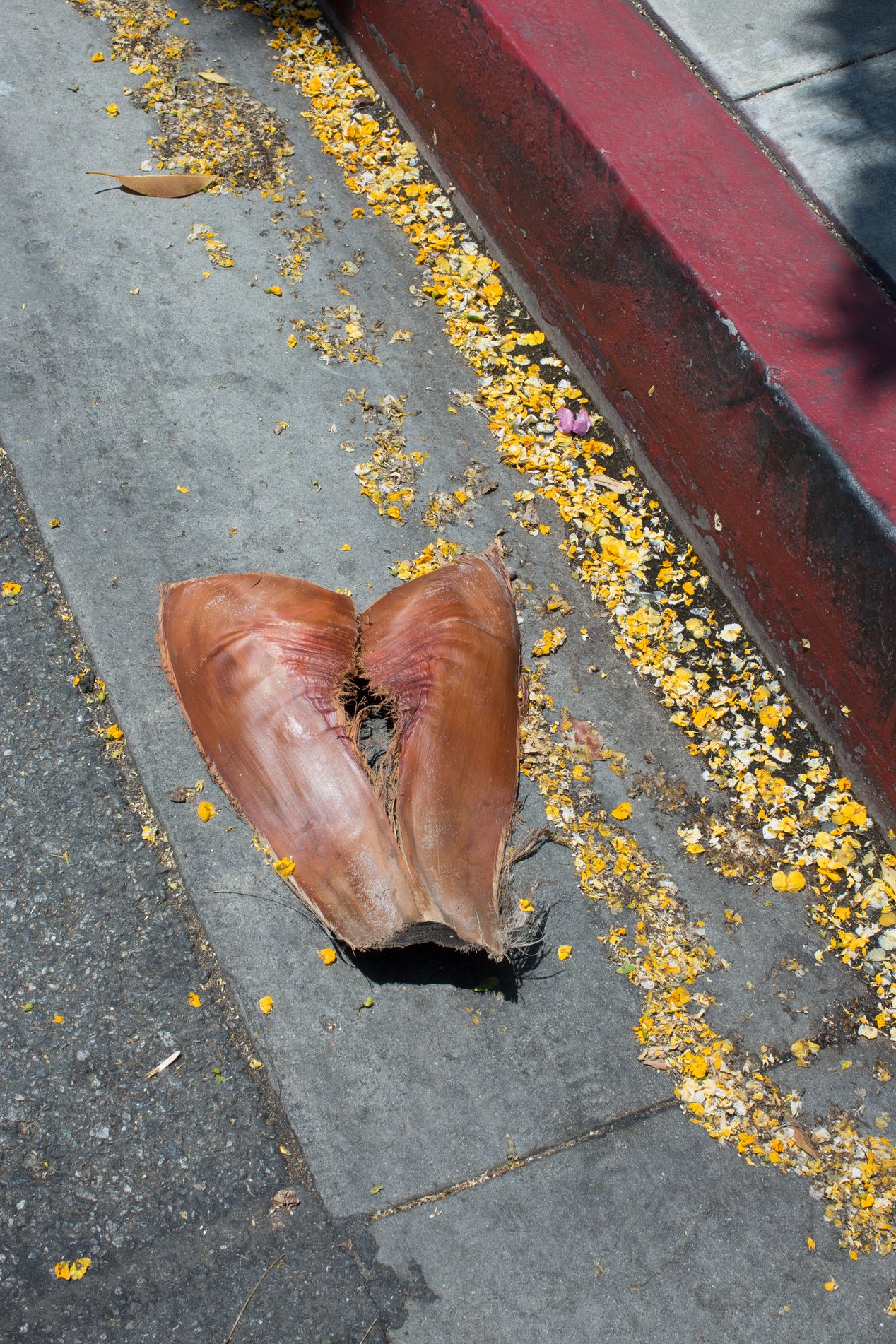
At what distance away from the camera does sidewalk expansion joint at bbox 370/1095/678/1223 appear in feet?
6.35

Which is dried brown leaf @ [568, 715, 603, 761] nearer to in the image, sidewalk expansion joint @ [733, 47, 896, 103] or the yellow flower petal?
the yellow flower petal

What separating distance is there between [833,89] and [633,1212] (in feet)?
9.42

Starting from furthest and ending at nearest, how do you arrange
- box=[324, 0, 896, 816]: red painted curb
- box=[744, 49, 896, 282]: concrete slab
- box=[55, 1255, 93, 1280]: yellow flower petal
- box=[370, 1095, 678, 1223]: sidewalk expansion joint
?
box=[744, 49, 896, 282]: concrete slab → box=[324, 0, 896, 816]: red painted curb → box=[370, 1095, 678, 1223]: sidewalk expansion joint → box=[55, 1255, 93, 1280]: yellow flower petal

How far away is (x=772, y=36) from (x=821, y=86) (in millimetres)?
245

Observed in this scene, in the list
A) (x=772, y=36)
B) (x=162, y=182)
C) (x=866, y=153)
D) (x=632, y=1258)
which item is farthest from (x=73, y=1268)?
(x=772, y=36)

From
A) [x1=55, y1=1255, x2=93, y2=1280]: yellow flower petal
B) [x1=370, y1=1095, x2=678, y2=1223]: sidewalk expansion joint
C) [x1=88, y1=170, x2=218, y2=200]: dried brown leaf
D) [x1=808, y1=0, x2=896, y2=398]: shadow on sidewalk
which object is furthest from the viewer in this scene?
[x1=88, y1=170, x2=218, y2=200]: dried brown leaf

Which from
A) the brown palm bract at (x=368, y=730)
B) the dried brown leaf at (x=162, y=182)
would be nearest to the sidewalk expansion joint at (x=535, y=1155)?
the brown palm bract at (x=368, y=730)

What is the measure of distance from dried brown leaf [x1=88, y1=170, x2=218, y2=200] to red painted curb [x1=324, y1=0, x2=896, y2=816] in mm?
780

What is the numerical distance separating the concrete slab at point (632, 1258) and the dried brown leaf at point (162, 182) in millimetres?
2878

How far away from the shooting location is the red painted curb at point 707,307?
2.32 m

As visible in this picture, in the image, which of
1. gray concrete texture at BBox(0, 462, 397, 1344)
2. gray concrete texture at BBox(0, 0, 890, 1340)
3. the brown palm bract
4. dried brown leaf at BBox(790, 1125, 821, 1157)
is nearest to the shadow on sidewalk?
gray concrete texture at BBox(0, 0, 890, 1340)

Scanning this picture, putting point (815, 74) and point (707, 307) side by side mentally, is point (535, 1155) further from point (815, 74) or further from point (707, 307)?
point (815, 74)

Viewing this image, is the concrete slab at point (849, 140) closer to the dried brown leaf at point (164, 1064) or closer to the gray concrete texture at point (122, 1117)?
the gray concrete texture at point (122, 1117)

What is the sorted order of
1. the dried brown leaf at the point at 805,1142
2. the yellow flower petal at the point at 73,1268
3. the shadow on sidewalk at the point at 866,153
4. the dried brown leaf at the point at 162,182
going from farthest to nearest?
the dried brown leaf at the point at 162,182 < the shadow on sidewalk at the point at 866,153 < the dried brown leaf at the point at 805,1142 < the yellow flower petal at the point at 73,1268
